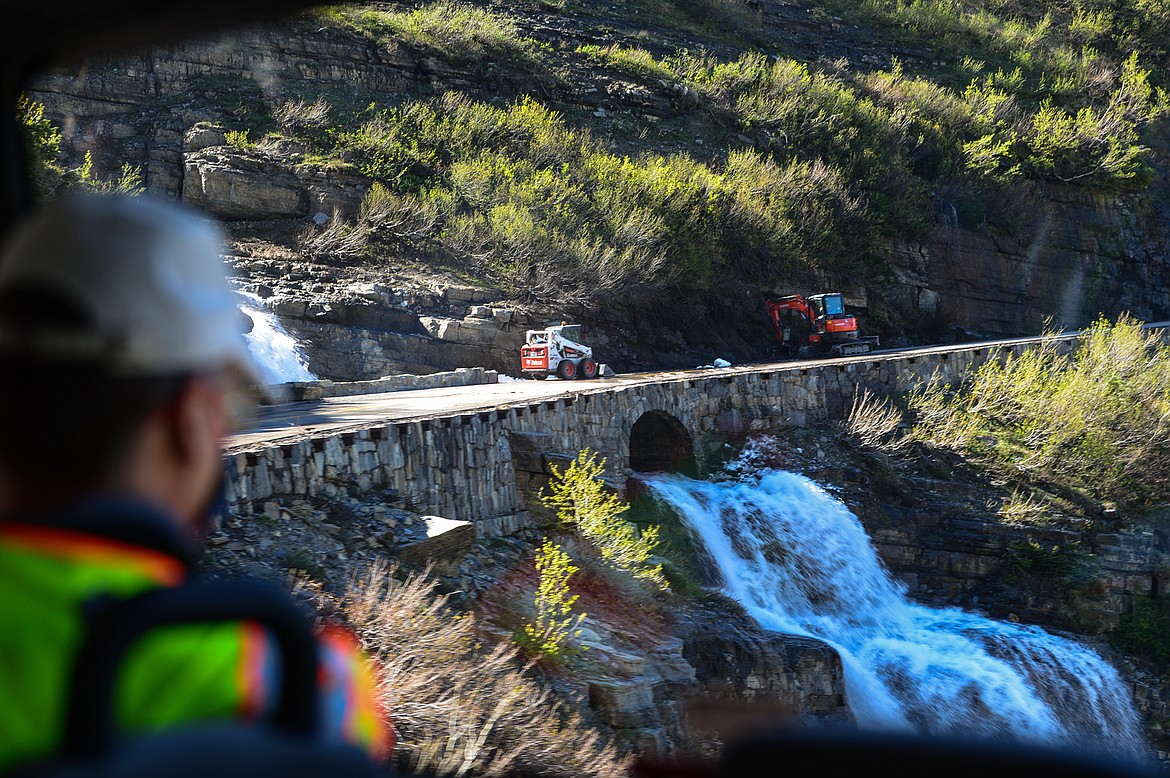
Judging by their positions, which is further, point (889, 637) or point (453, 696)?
point (889, 637)

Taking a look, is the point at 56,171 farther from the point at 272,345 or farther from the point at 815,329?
the point at 815,329

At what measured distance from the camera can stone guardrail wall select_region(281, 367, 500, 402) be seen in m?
17.8

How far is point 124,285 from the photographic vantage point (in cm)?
121

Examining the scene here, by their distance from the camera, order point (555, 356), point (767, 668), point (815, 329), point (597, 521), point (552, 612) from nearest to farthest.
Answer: point (552, 612) < point (767, 668) < point (597, 521) < point (555, 356) < point (815, 329)

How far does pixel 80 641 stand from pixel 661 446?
20877 mm

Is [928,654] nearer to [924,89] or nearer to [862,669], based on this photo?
[862,669]

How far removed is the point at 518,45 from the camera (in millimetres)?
36344

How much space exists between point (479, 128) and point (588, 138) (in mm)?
4051

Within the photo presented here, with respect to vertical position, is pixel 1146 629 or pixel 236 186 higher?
pixel 236 186

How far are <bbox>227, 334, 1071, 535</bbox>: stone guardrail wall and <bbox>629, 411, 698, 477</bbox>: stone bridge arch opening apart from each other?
222 millimetres

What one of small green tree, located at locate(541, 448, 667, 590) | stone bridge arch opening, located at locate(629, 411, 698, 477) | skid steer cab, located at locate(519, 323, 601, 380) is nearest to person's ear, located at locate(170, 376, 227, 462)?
small green tree, located at locate(541, 448, 667, 590)

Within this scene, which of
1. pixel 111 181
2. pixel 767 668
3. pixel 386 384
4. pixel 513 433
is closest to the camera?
pixel 767 668

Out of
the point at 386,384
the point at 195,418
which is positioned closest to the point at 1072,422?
the point at 386,384

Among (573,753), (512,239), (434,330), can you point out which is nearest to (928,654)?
(573,753)
